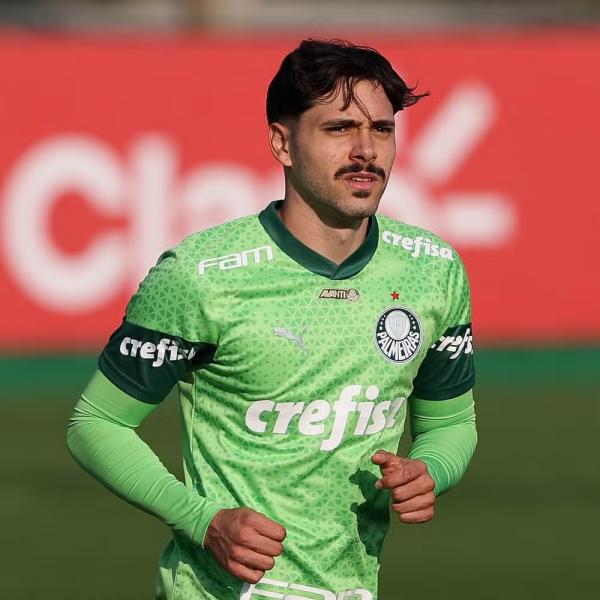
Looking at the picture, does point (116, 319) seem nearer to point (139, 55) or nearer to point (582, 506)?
point (139, 55)

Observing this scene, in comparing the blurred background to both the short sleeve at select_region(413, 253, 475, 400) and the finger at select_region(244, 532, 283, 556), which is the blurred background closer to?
the short sleeve at select_region(413, 253, 475, 400)

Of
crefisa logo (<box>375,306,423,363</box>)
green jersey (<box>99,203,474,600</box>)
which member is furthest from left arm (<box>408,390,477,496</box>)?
crefisa logo (<box>375,306,423,363</box>)

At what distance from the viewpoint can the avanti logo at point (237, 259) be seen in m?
4.51

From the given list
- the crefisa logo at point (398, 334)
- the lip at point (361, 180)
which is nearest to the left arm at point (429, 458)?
the crefisa logo at point (398, 334)

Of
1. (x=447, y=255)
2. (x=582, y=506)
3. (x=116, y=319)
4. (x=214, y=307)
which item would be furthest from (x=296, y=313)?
(x=116, y=319)

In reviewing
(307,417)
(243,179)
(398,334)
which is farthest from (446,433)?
(243,179)

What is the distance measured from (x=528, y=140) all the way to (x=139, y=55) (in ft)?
11.2

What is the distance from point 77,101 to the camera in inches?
554

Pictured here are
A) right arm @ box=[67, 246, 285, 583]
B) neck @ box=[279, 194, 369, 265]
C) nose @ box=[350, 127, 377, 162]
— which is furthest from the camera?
neck @ box=[279, 194, 369, 265]

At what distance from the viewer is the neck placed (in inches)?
183

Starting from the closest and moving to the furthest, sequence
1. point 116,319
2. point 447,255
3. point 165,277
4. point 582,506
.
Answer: point 165,277 → point 447,255 → point 582,506 → point 116,319

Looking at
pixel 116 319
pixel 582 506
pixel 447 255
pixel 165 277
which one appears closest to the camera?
pixel 165 277

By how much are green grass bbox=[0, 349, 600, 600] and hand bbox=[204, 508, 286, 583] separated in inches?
162

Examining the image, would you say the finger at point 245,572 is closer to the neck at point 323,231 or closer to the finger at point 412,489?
the finger at point 412,489
